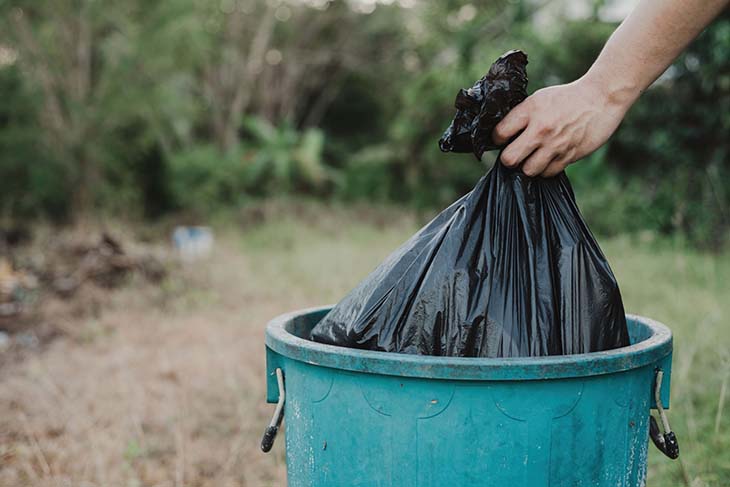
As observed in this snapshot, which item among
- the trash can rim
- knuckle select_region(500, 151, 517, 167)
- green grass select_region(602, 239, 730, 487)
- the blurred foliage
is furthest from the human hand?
the blurred foliage

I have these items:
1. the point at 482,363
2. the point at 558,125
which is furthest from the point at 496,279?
the point at 558,125

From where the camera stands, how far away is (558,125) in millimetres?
1402

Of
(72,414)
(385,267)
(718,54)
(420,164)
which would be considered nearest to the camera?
(385,267)

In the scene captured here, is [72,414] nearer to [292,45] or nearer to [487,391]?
[487,391]

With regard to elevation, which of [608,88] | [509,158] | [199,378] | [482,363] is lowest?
[199,378]

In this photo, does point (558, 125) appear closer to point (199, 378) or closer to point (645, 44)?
point (645, 44)

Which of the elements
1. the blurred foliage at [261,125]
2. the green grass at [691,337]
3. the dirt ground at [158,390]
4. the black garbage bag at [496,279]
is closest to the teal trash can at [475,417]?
the black garbage bag at [496,279]

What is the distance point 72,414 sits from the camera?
3.11 meters

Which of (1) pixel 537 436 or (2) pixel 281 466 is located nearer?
(1) pixel 537 436

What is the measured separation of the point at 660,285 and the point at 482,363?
4.45 meters

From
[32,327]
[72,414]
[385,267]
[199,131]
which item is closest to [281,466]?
[72,414]

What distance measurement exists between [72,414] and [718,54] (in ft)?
20.5

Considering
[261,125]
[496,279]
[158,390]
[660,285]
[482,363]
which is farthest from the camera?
[261,125]

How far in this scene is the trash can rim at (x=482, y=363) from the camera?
1201mm
